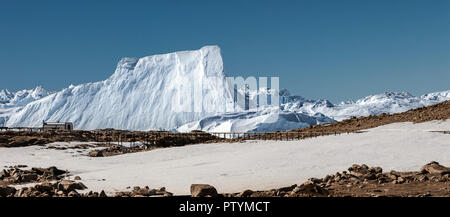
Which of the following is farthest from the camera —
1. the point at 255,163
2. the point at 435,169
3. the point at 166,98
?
the point at 166,98

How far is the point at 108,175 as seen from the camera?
19109 millimetres

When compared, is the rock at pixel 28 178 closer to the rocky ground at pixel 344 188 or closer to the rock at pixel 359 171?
the rocky ground at pixel 344 188

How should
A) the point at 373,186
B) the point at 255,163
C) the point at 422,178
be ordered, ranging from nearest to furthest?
the point at 373,186, the point at 422,178, the point at 255,163

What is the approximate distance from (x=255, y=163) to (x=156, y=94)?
101 metres

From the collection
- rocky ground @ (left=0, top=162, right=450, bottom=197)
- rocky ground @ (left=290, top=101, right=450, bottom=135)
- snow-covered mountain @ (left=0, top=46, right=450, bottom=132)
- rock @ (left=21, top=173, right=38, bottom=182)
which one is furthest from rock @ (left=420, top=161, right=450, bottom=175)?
snow-covered mountain @ (left=0, top=46, right=450, bottom=132)

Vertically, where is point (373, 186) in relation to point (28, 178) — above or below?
above

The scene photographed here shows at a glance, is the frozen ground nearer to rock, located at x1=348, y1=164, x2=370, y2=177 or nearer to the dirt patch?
rock, located at x1=348, y1=164, x2=370, y2=177

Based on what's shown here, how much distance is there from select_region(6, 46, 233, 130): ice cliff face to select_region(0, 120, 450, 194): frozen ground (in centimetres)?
8255

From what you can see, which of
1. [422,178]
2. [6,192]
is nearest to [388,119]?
[422,178]

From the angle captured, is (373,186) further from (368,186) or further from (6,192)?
(6,192)

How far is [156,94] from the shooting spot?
396 ft

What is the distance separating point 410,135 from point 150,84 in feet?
335

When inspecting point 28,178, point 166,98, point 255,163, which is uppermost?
point 166,98
